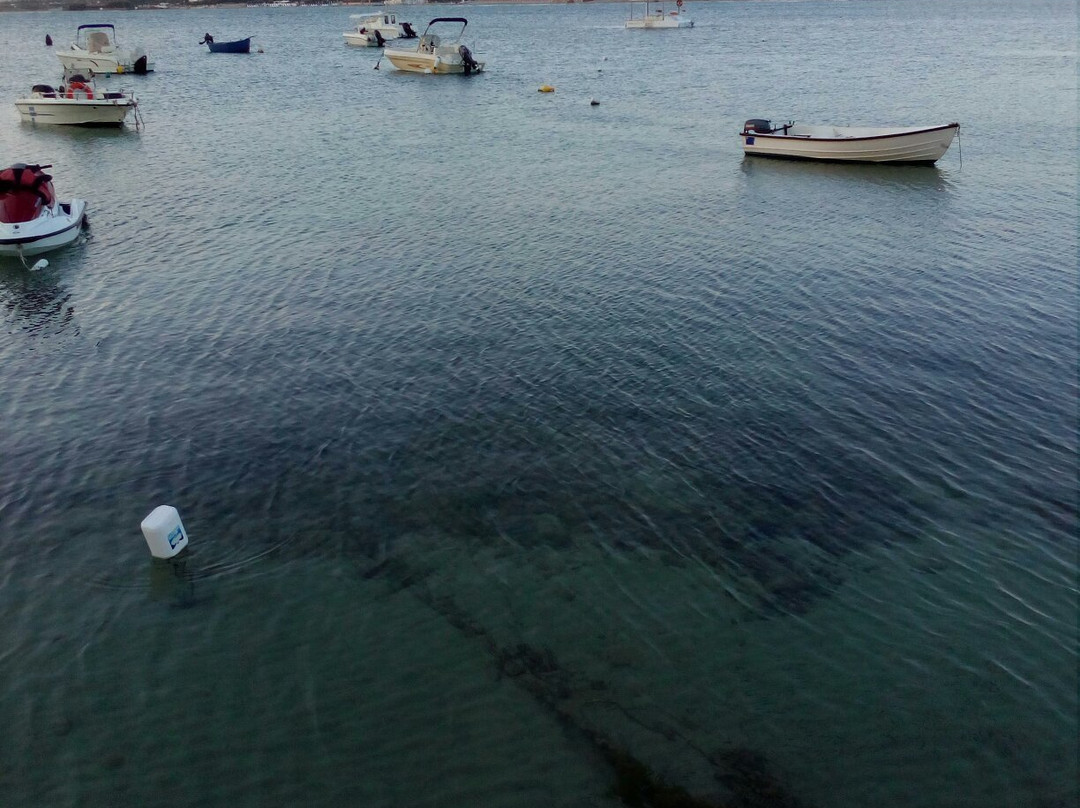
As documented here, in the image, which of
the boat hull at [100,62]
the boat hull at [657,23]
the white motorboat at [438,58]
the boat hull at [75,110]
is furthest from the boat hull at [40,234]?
the boat hull at [657,23]

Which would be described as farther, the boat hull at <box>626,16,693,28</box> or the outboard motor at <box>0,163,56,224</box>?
the boat hull at <box>626,16,693,28</box>

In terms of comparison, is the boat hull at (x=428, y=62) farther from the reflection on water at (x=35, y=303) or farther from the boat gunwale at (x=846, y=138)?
the reflection on water at (x=35, y=303)

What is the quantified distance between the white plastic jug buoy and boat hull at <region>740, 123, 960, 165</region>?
145ft

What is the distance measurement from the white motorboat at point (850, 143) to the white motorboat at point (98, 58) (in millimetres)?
82884

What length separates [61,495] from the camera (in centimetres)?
1755

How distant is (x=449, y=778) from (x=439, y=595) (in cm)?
408

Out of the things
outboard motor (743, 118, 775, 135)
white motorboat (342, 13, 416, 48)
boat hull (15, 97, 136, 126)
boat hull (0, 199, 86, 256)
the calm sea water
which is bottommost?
the calm sea water

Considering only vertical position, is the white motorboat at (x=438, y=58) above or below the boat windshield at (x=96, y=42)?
below

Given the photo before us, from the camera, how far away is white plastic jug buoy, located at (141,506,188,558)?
49.2 feet

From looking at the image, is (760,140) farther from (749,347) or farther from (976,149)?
(749,347)

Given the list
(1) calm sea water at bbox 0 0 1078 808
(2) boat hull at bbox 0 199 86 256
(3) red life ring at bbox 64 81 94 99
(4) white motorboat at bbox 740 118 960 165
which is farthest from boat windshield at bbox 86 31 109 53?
(4) white motorboat at bbox 740 118 960 165

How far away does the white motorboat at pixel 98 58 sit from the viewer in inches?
3597

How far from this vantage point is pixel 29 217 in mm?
32969

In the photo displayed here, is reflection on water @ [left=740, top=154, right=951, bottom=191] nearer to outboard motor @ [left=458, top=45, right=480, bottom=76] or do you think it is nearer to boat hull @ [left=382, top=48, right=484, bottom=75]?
outboard motor @ [left=458, top=45, right=480, bottom=76]
